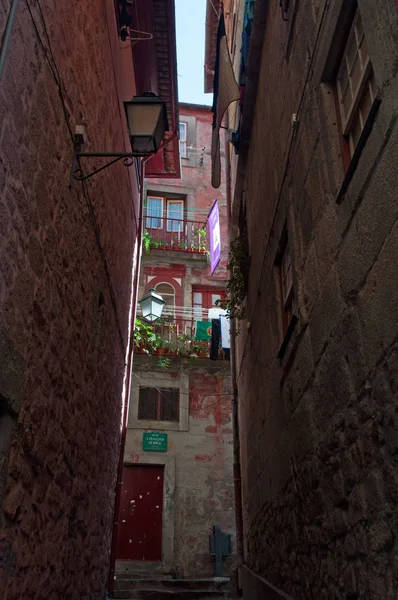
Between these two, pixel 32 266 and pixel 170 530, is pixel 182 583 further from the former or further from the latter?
pixel 32 266

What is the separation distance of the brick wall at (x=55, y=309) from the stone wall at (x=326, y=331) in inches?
71.7

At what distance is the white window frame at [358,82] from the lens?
2997 millimetres

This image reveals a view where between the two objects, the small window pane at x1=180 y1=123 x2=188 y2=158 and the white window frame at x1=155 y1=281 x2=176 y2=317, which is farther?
the small window pane at x1=180 y1=123 x2=188 y2=158

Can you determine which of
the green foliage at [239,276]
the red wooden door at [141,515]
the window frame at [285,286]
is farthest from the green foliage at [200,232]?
the window frame at [285,286]

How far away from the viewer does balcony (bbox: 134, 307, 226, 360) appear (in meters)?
15.6

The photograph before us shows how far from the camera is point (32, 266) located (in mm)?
3432

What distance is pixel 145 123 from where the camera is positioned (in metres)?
4.91

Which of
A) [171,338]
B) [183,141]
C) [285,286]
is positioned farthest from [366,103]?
[183,141]

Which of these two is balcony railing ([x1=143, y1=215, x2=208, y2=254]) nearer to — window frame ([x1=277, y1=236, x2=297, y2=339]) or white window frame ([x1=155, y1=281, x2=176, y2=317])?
white window frame ([x1=155, y1=281, x2=176, y2=317])

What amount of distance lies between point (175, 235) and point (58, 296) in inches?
604

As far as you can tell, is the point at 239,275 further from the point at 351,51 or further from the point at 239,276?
the point at 351,51

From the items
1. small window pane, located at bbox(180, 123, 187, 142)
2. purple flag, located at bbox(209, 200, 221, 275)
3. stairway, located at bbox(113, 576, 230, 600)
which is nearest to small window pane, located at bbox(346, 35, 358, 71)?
stairway, located at bbox(113, 576, 230, 600)

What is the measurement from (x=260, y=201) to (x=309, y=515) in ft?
12.2

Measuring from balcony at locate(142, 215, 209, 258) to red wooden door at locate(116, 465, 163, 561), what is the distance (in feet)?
24.9
